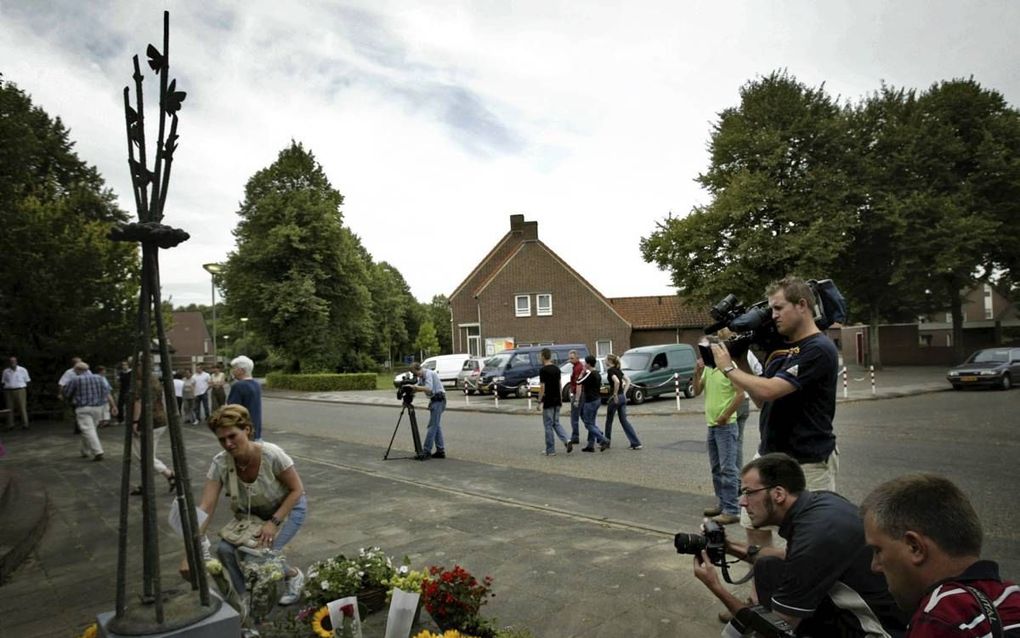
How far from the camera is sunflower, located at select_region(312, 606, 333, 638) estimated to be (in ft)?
11.1

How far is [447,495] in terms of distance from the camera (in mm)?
7996

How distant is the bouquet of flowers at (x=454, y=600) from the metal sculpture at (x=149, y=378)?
3.69ft

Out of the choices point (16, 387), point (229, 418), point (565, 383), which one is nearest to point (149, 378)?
point (229, 418)

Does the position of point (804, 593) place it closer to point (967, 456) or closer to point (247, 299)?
point (967, 456)

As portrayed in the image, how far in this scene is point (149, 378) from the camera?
9.80ft

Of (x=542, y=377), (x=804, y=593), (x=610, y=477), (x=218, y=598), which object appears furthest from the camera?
(x=542, y=377)

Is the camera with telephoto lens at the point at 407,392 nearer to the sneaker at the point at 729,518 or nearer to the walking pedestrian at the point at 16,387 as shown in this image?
the sneaker at the point at 729,518

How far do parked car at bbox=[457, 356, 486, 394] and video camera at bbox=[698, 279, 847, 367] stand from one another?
2291cm

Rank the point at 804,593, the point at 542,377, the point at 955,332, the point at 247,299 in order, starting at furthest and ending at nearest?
the point at 247,299, the point at 955,332, the point at 542,377, the point at 804,593

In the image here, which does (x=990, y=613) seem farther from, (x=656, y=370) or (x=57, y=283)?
(x=57, y=283)

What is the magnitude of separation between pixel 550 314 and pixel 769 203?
15233 mm

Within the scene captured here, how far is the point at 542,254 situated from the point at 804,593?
40.3m

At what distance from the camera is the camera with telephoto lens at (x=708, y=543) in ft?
9.09

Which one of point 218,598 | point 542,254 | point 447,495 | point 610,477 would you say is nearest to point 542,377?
point 610,477
